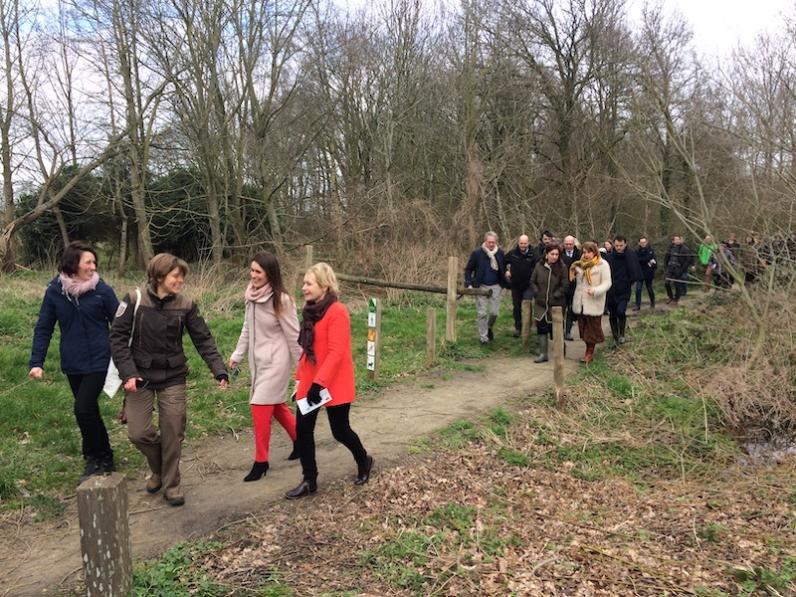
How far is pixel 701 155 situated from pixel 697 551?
8.10m

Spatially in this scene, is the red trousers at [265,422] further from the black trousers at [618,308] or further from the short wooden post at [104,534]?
the black trousers at [618,308]

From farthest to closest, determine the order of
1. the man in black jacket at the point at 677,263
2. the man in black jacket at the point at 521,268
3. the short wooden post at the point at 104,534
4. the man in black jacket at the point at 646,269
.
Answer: the man in black jacket at the point at 677,263, the man in black jacket at the point at 646,269, the man in black jacket at the point at 521,268, the short wooden post at the point at 104,534

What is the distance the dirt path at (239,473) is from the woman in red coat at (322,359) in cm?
58

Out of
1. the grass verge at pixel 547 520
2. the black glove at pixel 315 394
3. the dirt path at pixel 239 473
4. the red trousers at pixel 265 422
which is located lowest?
the grass verge at pixel 547 520

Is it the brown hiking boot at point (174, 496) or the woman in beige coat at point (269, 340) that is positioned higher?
the woman in beige coat at point (269, 340)

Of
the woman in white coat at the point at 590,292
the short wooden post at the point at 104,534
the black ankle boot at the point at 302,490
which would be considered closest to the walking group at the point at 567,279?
the woman in white coat at the point at 590,292

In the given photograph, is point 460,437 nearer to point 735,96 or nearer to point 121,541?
point 121,541

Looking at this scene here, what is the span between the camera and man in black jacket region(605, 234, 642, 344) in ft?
31.8

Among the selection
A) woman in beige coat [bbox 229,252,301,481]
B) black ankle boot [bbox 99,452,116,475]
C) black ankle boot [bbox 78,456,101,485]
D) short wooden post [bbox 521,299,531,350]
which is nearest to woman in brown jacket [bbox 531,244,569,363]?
short wooden post [bbox 521,299,531,350]

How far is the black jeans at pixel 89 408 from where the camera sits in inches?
186

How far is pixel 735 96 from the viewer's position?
9344mm

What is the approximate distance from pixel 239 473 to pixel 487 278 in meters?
5.81

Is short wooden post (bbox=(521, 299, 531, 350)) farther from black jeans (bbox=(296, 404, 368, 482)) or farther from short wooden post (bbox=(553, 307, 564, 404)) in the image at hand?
black jeans (bbox=(296, 404, 368, 482))

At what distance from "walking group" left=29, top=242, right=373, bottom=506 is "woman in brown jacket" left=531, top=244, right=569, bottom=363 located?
4.82 metres
